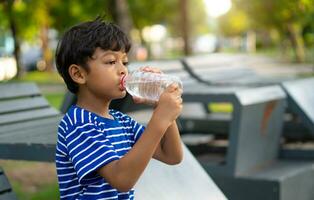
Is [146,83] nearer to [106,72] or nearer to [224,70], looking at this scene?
[106,72]

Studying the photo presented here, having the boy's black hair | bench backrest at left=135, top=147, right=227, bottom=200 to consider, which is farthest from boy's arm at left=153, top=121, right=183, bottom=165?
bench backrest at left=135, top=147, right=227, bottom=200

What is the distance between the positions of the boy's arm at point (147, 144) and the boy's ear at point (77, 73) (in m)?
0.30

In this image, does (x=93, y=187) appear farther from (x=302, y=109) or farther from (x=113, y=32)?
(x=302, y=109)

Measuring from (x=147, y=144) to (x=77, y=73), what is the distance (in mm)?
360

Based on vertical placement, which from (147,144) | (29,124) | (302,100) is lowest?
(302,100)

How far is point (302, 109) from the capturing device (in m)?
5.22

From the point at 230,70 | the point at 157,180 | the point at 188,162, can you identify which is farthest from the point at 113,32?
the point at 230,70

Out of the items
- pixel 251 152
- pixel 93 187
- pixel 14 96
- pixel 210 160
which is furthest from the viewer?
pixel 210 160

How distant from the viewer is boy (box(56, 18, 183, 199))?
1.95 m

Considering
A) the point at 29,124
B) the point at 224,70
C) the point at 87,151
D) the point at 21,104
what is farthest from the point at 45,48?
the point at 87,151

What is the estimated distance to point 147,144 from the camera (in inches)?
75.9

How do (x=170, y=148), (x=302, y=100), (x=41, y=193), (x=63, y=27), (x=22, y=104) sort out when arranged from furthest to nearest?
(x=63, y=27), (x=41, y=193), (x=302, y=100), (x=22, y=104), (x=170, y=148)

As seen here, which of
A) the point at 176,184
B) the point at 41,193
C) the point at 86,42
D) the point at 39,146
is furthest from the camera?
the point at 41,193

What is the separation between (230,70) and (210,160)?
10.0 ft
